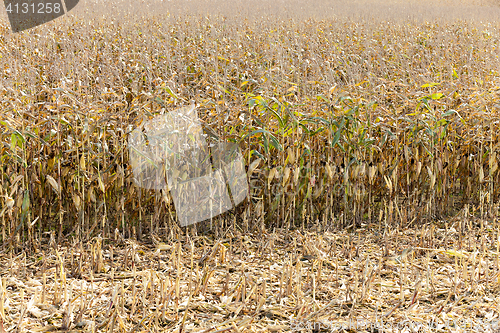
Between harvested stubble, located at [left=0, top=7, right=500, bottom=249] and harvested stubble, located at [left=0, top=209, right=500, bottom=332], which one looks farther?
harvested stubble, located at [left=0, top=7, right=500, bottom=249]

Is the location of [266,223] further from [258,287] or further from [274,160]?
[258,287]

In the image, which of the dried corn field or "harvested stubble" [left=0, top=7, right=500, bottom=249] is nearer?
the dried corn field

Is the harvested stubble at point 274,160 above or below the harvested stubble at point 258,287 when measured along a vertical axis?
above

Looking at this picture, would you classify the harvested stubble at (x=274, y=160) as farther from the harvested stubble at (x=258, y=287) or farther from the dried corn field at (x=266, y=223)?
the harvested stubble at (x=258, y=287)

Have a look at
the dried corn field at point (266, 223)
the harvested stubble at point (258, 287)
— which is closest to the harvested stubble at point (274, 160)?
the dried corn field at point (266, 223)

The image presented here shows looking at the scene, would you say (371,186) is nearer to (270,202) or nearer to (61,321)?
(270,202)

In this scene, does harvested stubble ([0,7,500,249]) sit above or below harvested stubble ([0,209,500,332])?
above

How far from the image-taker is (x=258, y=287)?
7.52 ft

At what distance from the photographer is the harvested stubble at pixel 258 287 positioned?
6.51 ft

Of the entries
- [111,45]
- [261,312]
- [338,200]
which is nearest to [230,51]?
[111,45]

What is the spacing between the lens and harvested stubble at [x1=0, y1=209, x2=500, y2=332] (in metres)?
1.99

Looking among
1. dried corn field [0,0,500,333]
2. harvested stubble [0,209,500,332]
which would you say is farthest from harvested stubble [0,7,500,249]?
harvested stubble [0,209,500,332]

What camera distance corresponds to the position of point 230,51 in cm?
605

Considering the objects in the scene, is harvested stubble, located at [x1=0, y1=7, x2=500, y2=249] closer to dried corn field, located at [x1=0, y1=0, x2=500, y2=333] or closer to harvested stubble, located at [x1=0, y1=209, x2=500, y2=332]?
dried corn field, located at [x1=0, y1=0, x2=500, y2=333]
